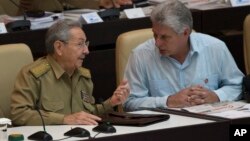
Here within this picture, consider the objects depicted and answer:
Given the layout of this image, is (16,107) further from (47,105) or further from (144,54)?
(144,54)

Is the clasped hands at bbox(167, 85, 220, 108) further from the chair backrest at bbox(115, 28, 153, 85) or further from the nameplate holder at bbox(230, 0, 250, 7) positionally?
the nameplate holder at bbox(230, 0, 250, 7)

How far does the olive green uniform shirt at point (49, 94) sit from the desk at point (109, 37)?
3.40 ft

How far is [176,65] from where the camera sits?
4.35 meters

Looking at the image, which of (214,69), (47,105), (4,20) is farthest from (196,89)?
(4,20)

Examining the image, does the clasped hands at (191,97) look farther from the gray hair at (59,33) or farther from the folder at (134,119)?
the gray hair at (59,33)

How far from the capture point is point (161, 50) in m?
4.27

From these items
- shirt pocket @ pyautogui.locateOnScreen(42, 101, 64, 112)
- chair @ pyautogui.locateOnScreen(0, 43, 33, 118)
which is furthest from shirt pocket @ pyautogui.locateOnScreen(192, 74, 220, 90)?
chair @ pyautogui.locateOnScreen(0, 43, 33, 118)

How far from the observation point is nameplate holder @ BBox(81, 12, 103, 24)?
5460 mm

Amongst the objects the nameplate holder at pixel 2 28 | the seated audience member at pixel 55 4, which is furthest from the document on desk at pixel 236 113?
the seated audience member at pixel 55 4

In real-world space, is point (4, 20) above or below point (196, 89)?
above

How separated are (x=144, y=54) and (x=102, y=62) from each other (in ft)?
3.91

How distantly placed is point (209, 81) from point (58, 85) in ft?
2.95

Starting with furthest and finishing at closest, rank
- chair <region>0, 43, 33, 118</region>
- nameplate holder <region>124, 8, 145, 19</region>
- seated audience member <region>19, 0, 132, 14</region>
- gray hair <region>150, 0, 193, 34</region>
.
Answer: seated audience member <region>19, 0, 132, 14</region>
nameplate holder <region>124, 8, 145, 19</region>
chair <region>0, 43, 33, 118</region>
gray hair <region>150, 0, 193, 34</region>

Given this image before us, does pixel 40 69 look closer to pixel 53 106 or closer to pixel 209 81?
pixel 53 106
